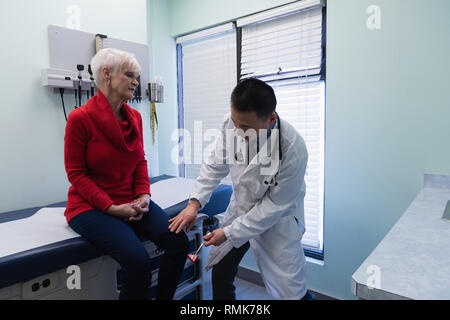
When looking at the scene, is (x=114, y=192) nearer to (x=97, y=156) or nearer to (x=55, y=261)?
(x=97, y=156)

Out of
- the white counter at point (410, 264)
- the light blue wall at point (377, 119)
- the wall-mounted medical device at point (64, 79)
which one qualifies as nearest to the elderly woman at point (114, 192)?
the wall-mounted medical device at point (64, 79)

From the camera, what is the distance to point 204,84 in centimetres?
258

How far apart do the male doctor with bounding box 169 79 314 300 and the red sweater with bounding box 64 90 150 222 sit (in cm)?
35

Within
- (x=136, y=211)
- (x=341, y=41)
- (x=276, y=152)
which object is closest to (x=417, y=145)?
(x=341, y=41)

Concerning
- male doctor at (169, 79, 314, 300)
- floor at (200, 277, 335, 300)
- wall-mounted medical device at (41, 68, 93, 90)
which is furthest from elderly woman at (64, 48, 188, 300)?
floor at (200, 277, 335, 300)

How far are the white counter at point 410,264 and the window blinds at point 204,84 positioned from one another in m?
1.67

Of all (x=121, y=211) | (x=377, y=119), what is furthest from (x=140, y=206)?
(x=377, y=119)

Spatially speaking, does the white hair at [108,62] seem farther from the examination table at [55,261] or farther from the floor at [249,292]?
the floor at [249,292]

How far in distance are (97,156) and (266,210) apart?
2.54ft

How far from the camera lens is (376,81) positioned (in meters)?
1.64

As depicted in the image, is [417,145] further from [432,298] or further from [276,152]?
[432,298]

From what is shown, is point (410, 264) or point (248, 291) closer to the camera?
point (410, 264)

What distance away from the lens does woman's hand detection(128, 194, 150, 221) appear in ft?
4.38

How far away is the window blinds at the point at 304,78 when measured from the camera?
6.36 feet
